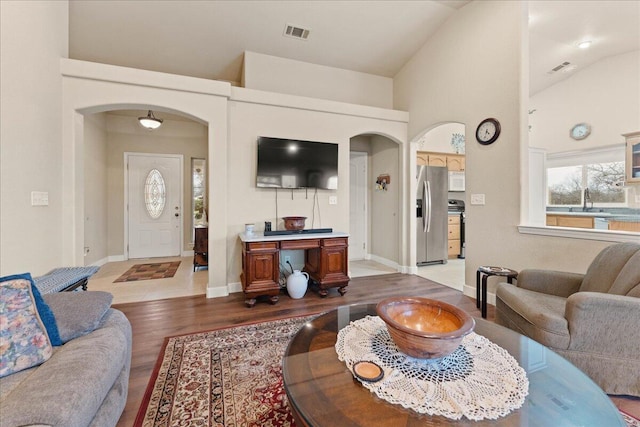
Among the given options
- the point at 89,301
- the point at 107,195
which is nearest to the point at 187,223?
the point at 107,195

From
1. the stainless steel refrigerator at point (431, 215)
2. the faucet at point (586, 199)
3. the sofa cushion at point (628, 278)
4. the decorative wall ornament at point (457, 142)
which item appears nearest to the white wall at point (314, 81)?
the stainless steel refrigerator at point (431, 215)

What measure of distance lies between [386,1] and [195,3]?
250cm

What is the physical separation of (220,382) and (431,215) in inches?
181

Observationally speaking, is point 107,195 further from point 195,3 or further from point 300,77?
point 300,77

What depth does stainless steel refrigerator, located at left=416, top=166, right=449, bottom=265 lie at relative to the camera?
16.7 feet

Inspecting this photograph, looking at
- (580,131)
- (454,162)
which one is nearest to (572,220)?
(580,131)

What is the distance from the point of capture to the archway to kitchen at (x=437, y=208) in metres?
4.69

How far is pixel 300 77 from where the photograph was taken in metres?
4.37

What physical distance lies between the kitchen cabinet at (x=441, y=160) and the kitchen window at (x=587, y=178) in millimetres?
1984

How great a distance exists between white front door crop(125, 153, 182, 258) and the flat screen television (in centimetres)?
327

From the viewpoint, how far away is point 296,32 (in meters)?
3.85

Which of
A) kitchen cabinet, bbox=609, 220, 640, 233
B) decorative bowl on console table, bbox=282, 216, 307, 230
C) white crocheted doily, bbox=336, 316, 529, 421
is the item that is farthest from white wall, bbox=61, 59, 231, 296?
kitchen cabinet, bbox=609, 220, 640, 233

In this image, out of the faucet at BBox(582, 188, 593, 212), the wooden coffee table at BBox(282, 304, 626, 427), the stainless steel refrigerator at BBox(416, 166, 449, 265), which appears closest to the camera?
the wooden coffee table at BBox(282, 304, 626, 427)

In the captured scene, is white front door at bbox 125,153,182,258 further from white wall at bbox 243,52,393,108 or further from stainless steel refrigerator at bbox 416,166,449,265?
stainless steel refrigerator at bbox 416,166,449,265
